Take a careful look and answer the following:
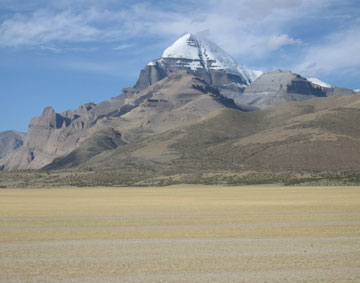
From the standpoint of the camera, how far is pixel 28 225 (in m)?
40.8

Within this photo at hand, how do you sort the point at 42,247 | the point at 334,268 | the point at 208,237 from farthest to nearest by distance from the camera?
the point at 208,237 < the point at 42,247 < the point at 334,268

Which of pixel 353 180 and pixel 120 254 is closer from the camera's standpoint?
pixel 120 254

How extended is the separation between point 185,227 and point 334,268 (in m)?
17.4

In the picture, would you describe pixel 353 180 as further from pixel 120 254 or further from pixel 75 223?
pixel 120 254

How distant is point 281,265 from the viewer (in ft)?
75.5

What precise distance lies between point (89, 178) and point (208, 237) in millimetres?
167080

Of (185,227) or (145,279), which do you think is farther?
(185,227)

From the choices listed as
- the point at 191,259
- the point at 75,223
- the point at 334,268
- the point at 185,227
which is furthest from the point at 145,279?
the point at 75,223

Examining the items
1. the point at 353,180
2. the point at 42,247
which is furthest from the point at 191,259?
the point at 353,180

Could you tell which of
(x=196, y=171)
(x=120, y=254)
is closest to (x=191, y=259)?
(x=120, y=254)

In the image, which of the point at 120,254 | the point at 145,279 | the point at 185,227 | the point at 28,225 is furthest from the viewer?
the point at 28,225

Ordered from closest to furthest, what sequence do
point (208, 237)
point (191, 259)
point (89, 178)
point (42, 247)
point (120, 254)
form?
point (191, 259) < point (120, 254) < point (42, 247) < point (208, 237) < point (89, 178)

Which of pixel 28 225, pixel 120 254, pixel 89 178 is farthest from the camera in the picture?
pixel 89 178

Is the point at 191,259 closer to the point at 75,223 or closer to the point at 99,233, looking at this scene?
the point at 99,233
